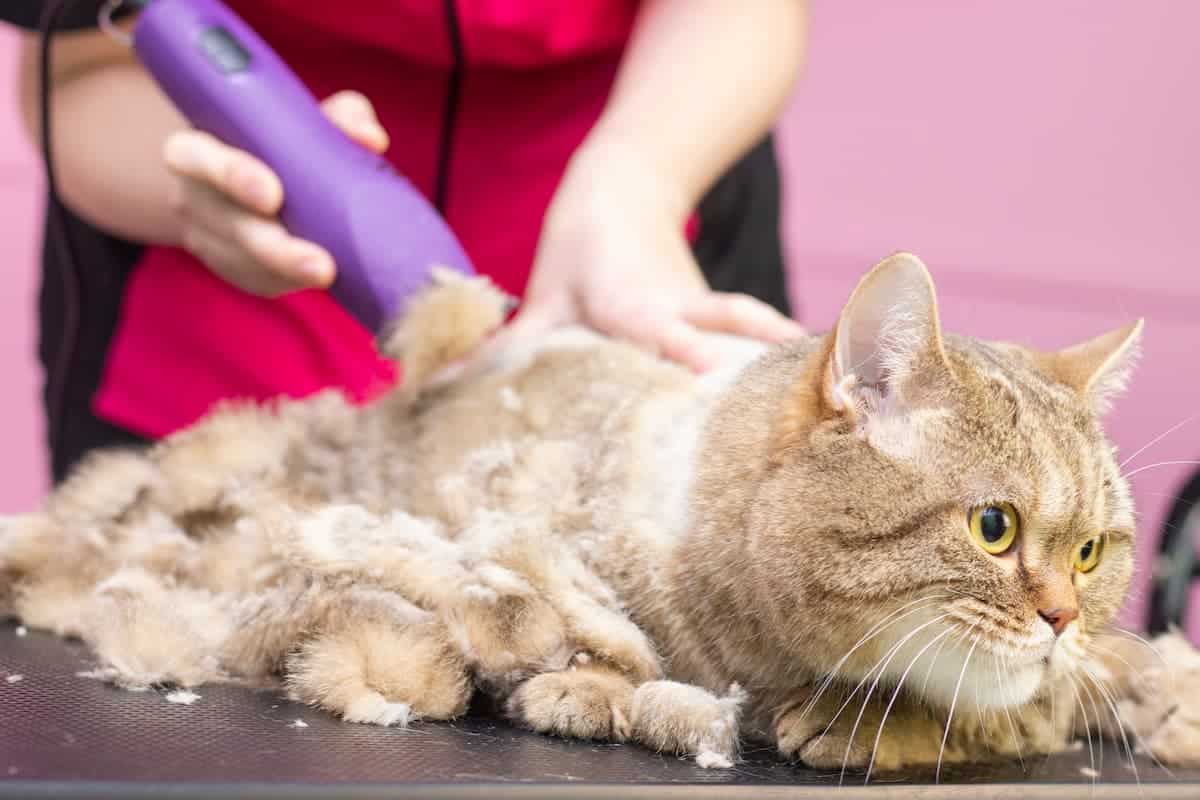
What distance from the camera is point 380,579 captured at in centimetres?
76

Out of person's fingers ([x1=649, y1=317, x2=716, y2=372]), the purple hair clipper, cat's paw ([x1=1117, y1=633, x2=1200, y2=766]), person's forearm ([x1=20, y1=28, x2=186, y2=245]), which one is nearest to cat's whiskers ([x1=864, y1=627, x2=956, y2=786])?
cat's paw ([x1=1117, y1=633, x2=1200, y2=766])

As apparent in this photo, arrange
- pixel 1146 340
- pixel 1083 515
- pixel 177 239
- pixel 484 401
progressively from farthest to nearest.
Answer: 1. pixel 1146 340
2. pixel 177 239
3. pixel 484 401
4. pixel 1083 515

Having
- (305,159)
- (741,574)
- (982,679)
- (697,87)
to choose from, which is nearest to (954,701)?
(982,679)

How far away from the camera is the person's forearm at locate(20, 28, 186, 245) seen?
1.27m

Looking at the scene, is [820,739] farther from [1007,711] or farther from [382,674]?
[382,674]

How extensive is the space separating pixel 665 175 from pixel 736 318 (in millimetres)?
245

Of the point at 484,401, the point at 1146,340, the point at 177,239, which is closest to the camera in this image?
the point at 484,401

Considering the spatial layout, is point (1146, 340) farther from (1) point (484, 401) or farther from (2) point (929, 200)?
(1) point (484, 401)

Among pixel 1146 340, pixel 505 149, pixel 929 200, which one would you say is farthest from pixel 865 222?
pixel 505 149

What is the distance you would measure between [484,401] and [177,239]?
0.51 metres

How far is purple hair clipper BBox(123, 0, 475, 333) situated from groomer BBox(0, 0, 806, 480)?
0.54 ft

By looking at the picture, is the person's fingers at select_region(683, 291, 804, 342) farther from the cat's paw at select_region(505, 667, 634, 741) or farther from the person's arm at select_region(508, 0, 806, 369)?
the cat's paw at select_region(505, 667, 634, 741)

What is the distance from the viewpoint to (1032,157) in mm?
2393

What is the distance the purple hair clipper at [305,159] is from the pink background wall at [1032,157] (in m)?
1.53
